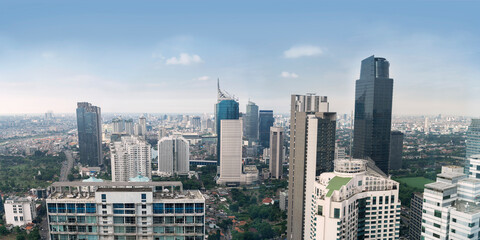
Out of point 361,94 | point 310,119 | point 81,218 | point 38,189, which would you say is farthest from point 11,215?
point 361,94

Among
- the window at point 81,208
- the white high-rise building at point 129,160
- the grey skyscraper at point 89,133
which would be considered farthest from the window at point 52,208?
the grey skyscraper at point 89,133

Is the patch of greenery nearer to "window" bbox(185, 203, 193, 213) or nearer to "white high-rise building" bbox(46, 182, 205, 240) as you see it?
"white high-rise building" bbox(46, 182, 205, 240)

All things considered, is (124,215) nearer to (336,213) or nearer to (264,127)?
(336,213)

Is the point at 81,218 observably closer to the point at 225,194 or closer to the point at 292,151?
the point at 292,151

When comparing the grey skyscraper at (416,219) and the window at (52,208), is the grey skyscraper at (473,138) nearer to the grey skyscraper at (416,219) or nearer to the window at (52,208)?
the grey skyscraper at (416,219)

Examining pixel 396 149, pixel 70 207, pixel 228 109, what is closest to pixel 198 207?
pixel 70 207

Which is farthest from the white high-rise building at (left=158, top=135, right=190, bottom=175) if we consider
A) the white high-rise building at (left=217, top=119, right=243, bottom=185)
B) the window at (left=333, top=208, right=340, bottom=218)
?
the window at (left=333, top=208, right=340, bottom=218)
